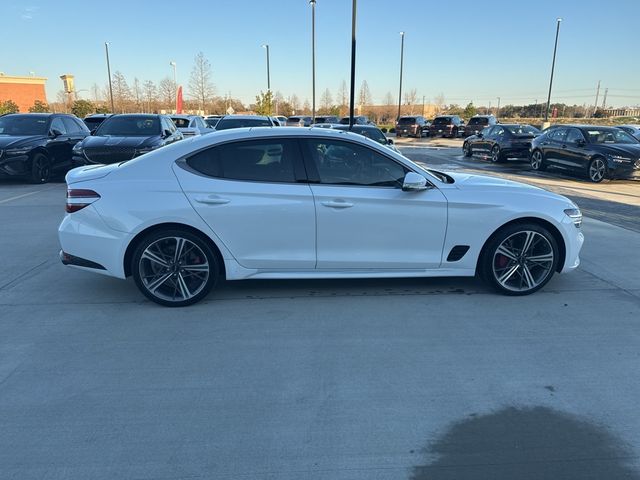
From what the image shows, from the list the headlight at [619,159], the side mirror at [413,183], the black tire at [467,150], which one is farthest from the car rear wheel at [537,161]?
the side mirror at [413,183]

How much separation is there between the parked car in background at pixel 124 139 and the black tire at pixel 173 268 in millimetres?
6945

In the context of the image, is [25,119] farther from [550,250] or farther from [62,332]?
[550,250]

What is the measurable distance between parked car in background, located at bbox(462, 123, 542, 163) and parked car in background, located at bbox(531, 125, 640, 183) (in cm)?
180

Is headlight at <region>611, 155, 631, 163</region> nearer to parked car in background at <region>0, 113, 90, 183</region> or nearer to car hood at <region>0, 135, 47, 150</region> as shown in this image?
parked car in background at <region>0, 113, 90, 183</region>

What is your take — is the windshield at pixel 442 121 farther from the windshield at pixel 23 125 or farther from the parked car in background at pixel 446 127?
the windshield at pixel 23 125

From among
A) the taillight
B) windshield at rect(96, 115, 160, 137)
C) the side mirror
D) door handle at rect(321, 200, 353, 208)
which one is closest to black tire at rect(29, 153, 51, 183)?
windshield at rect(96, 115, 160, 137)

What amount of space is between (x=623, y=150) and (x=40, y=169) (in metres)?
15.0

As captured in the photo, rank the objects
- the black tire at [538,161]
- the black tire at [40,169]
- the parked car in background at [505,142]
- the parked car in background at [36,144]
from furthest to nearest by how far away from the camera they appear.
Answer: the parked car in background at [505,142] < the black tire at [538,161] < the black tire at [40,169] < the parked car in background at [36,144]

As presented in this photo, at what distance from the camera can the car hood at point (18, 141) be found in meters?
11.5

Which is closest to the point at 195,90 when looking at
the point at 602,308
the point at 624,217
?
the point at 624,217

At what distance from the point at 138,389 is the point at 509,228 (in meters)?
3.46

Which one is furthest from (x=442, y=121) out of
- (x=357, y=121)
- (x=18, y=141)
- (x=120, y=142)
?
(x=18, y=141)

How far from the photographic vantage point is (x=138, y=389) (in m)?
3.19

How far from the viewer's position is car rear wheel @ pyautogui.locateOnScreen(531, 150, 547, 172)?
53.5ft
